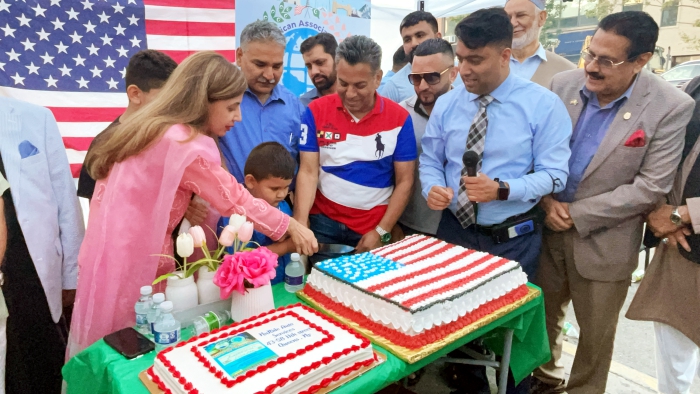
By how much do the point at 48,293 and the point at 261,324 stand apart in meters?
1.12

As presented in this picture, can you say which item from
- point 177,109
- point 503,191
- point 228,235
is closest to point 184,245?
point 228,235

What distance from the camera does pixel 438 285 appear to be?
66.7 inches

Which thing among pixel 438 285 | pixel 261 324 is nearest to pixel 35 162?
pixel 261 324

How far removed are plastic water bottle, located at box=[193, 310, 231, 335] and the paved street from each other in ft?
5.40

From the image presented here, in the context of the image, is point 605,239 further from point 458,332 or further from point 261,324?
point 261,324

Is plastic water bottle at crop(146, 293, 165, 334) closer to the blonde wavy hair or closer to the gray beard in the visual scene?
the blonde wavy hair

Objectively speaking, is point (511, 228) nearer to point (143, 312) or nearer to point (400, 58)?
point (143, 312)

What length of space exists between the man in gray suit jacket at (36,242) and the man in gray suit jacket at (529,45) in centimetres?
286

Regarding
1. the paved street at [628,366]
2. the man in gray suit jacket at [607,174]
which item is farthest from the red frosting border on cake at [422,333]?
the paved street at [628,366]

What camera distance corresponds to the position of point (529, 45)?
10.8ft

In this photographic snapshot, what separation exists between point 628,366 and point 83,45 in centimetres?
465

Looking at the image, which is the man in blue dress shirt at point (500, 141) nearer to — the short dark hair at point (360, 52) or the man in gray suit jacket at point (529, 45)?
the short dark hair at point (360, 52)

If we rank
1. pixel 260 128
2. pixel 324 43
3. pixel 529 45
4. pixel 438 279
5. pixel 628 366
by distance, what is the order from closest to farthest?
pixel 438 279
pixel 260 128
pixel 628 366
pixel 529 45
pixel 324 43

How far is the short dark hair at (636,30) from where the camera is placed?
211 centimetres
